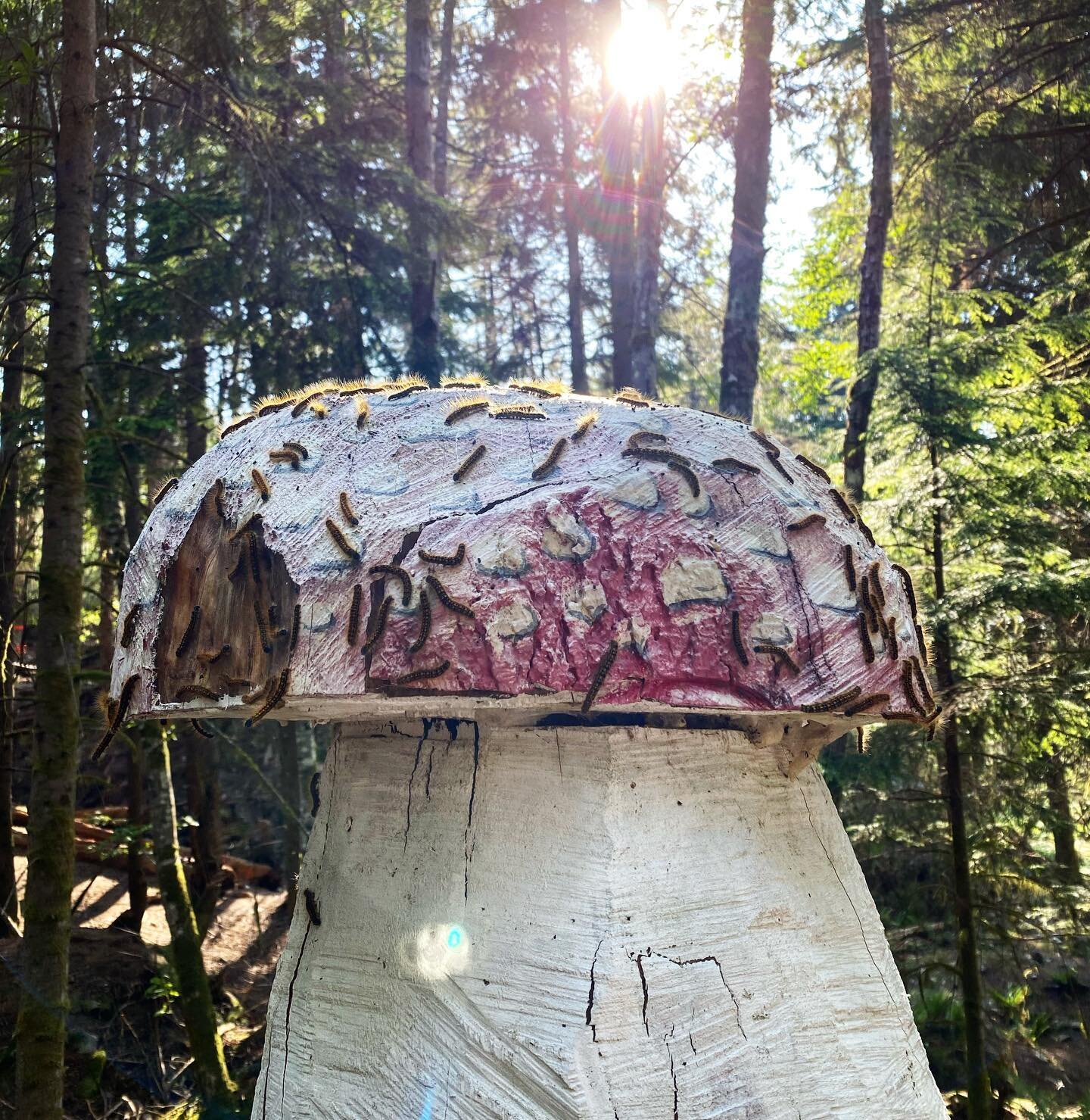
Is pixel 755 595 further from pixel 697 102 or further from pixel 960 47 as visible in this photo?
pixel 697 102

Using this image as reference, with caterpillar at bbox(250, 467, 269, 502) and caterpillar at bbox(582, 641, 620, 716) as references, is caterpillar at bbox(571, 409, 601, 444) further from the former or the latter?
caterpillar at bbox(250, 467, 269, 502)

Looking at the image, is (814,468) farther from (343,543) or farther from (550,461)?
(343,543)

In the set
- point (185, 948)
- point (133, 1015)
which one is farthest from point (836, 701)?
point (133, 1015)

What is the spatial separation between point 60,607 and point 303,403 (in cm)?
188

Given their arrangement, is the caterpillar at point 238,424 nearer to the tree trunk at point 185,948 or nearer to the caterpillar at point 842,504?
the caterpillar at point 842,504

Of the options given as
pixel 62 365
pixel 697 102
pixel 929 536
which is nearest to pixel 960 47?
pixel 697 102

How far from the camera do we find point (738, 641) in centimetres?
210

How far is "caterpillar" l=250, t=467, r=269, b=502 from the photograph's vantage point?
233cm

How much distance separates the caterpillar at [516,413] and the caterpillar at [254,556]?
602mm

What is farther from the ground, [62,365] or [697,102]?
[697,102]

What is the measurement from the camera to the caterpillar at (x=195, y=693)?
2.22 meters

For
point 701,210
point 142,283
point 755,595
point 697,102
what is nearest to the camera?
point 755,595

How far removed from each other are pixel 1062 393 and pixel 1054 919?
3.32 meters

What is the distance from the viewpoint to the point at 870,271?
8.34 meters
